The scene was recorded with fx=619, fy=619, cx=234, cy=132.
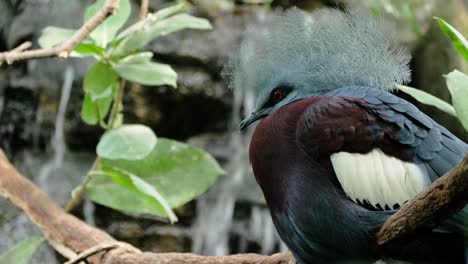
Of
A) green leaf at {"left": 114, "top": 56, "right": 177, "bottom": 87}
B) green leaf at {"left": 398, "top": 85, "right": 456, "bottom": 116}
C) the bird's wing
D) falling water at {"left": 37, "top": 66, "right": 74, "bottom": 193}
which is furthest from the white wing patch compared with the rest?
falling water at {"left": 37, "top": 66, "right": 74, "bottom": 193}

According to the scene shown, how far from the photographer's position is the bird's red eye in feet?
5.67

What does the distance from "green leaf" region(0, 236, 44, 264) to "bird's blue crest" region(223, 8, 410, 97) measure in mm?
887

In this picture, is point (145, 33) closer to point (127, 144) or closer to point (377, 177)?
point (127, 144)

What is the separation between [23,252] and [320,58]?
1.16 metres

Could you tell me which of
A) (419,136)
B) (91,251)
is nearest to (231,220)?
(91,251)

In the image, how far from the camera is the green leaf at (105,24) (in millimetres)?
1960

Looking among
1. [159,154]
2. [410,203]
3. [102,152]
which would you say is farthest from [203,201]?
[410,203]

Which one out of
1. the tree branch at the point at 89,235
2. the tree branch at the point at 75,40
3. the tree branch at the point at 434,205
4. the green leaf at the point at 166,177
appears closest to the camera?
the tree branch at the point at 434,205

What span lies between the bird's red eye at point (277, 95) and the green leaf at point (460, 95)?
76cm

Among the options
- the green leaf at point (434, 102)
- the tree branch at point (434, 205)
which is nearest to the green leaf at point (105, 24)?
the green leaf at point (434, 102)

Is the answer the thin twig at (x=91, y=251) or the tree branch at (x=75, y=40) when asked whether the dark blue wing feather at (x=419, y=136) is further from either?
the thin twig at (x=91, y=251)

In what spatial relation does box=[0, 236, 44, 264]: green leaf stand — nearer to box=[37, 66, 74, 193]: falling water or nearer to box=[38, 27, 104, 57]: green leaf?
box=[38, 27, 104, 57]: green leaf

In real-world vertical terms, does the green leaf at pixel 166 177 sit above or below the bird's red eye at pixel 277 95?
below

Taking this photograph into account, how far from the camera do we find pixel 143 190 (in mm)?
1819
